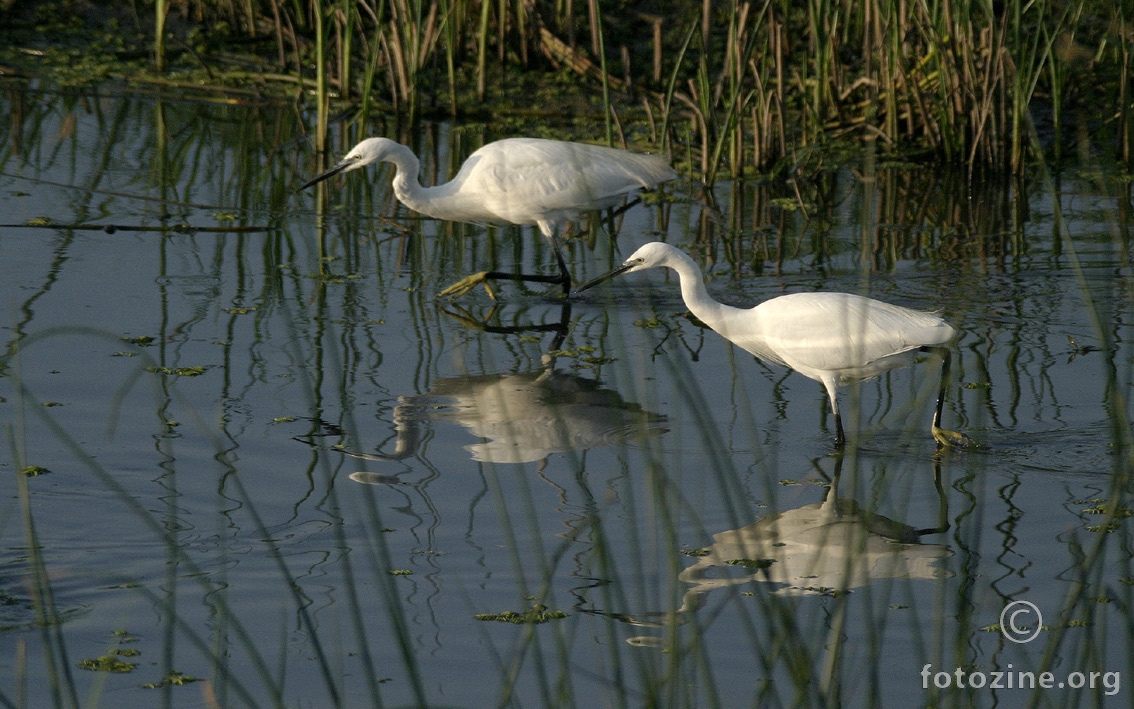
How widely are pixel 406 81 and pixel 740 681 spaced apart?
6689 mm

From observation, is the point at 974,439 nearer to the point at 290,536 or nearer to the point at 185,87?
the point at 290,536

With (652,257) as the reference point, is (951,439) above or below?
below

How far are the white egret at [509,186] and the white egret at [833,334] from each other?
1.76 metres

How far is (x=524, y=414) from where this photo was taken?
4.91 meters

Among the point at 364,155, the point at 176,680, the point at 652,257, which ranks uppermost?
the point at 364,155

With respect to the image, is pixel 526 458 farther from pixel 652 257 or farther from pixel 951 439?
pixel 951 439

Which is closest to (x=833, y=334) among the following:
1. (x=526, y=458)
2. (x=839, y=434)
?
(x=839, y=434)

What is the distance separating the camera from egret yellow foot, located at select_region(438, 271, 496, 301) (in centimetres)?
632

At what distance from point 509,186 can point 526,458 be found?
2.44 meters

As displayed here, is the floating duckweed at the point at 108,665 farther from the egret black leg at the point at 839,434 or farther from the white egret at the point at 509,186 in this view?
the white egret at the point at 509,186

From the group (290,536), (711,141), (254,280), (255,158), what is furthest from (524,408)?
(255,158)

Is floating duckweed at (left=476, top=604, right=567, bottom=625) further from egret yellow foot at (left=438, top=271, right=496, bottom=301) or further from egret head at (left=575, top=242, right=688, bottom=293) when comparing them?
egret yellow foot at (left=438, top=271, right=496, bottom=301)

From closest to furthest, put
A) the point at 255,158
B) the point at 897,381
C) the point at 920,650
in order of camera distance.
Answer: the point at 920,650
the point at 897,381
the point at 255,158

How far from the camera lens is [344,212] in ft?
25.2
